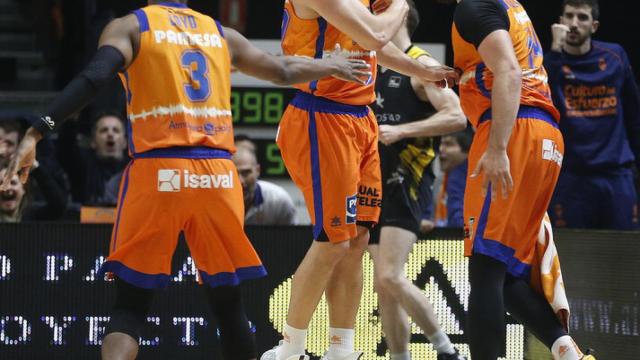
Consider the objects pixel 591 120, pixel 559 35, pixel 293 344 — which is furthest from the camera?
pixel 591 120

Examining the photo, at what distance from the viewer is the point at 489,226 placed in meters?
5.55

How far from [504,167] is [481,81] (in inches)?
24.1

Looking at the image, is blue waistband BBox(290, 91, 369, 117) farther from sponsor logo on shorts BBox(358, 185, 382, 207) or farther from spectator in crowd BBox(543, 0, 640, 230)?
spectator in crowd BBox(543, 0, 640, 230)

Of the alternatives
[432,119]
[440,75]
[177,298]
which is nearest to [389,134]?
[432,119]

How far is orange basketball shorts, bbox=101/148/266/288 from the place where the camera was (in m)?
4.98

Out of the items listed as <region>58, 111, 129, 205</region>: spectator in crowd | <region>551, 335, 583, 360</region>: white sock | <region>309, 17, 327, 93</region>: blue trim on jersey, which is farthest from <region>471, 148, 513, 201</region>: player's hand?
<region>58, 111, 129, 205</region>: spectator in crowd

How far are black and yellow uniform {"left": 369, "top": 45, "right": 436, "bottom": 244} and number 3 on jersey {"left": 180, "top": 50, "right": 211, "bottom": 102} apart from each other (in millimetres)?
2396

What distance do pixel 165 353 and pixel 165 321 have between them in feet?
0.66

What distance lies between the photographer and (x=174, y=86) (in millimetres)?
4988

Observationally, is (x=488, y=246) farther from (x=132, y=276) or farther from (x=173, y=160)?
(x=132, y=276)

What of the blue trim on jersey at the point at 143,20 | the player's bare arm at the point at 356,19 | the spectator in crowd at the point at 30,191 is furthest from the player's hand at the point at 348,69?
the spectator in crowd at the point at 30,191

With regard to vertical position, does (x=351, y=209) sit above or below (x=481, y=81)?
below

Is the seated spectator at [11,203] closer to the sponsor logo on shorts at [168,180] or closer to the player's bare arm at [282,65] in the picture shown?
the player's bare arm at [282,65]

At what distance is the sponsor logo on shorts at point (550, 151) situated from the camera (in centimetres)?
566
